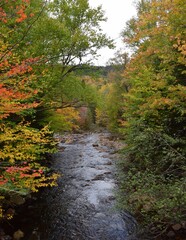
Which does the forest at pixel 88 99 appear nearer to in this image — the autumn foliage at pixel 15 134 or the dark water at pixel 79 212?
the autumn foliage at pixel 15 134

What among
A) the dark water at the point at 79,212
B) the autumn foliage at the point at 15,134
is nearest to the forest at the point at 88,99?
the autumn foliage at the point at 15,134

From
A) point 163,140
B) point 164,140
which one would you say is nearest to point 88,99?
point 163,140

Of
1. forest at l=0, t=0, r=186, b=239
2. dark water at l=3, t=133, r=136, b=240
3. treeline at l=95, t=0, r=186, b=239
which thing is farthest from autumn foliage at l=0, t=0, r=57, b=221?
treeline at l=95, t=0, r=186, b=239

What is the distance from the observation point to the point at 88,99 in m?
16.5

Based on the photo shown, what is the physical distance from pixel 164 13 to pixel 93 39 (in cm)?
686

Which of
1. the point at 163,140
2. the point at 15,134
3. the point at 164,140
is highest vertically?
the point at 15,134

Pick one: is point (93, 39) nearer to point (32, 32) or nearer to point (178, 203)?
point (32, 32)

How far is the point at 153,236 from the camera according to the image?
7211 mm

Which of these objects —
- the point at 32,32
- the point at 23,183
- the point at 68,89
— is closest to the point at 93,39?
the point at 68,89

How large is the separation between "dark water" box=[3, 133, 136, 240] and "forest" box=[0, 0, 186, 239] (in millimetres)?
683

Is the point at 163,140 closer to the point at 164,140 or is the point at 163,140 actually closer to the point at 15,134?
the point at 164,140

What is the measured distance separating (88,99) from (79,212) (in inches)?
346

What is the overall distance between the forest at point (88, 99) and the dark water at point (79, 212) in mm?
683

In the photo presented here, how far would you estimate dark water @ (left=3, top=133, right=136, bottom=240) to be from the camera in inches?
312
